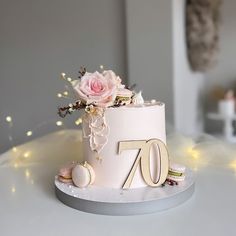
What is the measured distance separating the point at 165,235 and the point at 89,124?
27 centimetres

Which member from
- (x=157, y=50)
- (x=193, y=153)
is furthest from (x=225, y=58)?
(x=193, y=153)

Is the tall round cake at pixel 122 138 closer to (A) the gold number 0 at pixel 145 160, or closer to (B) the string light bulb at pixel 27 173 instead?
(A) the gold number 0 at pixel 145 160

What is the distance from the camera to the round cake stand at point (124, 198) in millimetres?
664

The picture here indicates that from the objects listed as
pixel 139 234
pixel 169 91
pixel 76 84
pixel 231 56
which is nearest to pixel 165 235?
pixel 139 234

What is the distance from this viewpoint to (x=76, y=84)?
731 millimetres

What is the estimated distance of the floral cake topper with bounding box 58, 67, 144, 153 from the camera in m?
0.72

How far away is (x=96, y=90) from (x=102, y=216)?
0.23m

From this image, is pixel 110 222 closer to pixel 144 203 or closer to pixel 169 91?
pixel 144 203

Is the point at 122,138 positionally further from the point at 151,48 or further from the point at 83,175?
the point at 151,48

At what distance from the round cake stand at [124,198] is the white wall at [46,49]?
4.42 ft

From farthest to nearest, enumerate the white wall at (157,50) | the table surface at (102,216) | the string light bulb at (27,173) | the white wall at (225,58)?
the white wall at (225,58), the white wall at (157,50), the string light bulb at (27,173), the table surface at (102,216)

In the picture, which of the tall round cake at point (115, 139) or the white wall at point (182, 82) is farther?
the white wall at point (182, 82)

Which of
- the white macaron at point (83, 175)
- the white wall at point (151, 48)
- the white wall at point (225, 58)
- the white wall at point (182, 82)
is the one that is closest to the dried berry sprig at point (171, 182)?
the white macaron at point (83, 175)

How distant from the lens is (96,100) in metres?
0.72
